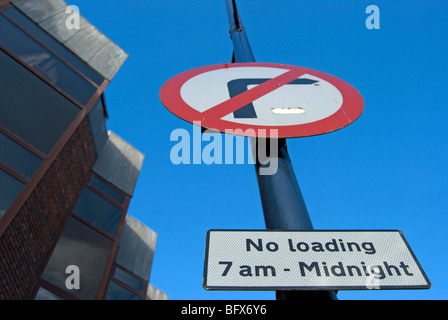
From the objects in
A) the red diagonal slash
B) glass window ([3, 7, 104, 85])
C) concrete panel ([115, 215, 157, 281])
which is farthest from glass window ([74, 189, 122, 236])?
the red diagonal slash

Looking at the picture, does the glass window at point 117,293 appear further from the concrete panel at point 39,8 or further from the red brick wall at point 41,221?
the concrete panel at point 39,8

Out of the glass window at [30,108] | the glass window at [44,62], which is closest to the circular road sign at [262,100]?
the glass window at [30,108]

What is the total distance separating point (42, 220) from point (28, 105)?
1.84 m

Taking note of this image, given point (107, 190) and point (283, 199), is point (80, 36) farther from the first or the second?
point (283, 199)

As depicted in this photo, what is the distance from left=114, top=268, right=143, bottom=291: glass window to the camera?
25.4ft

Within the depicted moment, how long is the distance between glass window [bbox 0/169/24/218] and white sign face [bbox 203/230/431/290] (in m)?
3.89

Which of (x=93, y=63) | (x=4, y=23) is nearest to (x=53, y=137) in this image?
(x=4, y=23)

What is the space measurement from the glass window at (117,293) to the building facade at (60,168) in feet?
0.10

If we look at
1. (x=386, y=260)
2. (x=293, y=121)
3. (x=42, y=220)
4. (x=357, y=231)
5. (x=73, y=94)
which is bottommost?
(x=386, y=260)

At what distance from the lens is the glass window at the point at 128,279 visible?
7.73 meters

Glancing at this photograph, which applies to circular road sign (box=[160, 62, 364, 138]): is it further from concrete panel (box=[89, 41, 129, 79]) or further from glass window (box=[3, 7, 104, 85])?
concrete panel (box=[89, 41, 129, 79])

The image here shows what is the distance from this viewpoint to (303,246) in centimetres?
142
